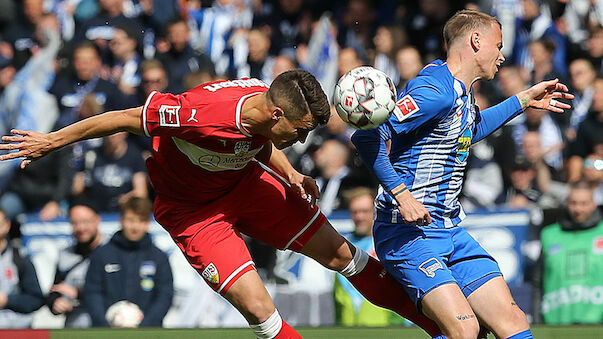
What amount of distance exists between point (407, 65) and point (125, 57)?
3408 mm

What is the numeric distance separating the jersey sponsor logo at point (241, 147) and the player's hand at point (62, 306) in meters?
3.79

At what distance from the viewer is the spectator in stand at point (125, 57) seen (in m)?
10.5

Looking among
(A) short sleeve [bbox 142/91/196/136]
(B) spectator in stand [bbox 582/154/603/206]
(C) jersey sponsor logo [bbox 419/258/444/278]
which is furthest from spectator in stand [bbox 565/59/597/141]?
(A) short sleeve [bbox 142/91/196/136]

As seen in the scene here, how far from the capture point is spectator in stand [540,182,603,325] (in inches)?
317

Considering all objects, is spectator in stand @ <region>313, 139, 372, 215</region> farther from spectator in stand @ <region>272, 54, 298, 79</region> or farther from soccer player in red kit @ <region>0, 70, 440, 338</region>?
soccer player in red kit @ <region>0, 70, 440, 338</region>

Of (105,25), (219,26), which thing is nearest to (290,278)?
(219,26)

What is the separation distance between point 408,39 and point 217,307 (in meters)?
4.11

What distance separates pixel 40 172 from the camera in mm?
10180

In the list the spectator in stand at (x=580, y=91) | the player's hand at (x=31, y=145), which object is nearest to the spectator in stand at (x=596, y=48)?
the spectator in stand at (x=580, y=91)

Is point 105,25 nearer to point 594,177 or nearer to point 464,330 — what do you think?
point 594,177

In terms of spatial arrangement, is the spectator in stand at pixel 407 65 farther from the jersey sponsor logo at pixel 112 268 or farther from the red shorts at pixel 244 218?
the red shorts at pixel 244 218

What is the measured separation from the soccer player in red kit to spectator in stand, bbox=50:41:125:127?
14.9 ft

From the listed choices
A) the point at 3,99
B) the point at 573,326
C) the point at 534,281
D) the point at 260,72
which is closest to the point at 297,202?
the point at 573,326

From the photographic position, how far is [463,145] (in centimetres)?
543
